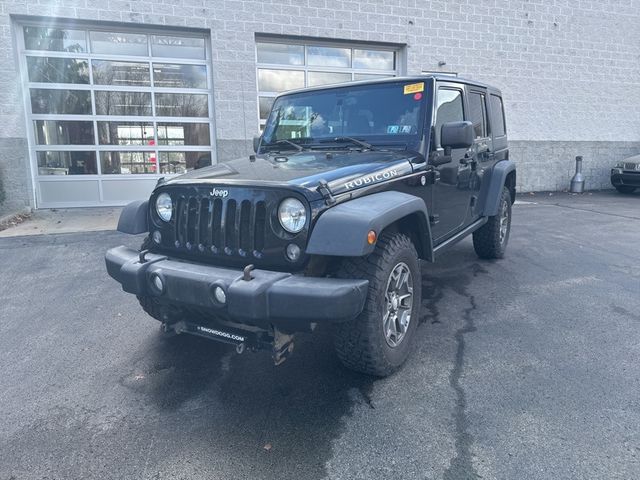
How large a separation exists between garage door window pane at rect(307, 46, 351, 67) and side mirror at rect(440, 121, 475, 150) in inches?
310

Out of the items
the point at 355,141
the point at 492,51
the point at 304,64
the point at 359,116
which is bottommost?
the point at 355,141

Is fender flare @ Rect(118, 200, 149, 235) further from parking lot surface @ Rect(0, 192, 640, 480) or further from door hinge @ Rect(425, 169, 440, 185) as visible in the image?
door hinge @ Rect(425, 169, 440, 185)

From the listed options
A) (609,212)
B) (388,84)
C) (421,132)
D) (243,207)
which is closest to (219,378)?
(243,207)

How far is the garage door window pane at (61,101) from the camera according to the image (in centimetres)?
952

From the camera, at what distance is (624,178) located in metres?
12.7

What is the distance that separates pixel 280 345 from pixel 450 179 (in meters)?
2.31

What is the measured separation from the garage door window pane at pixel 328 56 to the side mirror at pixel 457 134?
310 inches

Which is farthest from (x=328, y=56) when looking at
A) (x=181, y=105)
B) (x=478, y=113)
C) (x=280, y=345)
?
(x=280, y=345)

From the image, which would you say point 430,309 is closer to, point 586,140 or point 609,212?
point 609,212

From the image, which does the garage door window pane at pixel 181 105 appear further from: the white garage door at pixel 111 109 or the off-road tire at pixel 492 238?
the off-road tire at pixel 492 238

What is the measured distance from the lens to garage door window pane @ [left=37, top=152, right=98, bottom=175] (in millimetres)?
9734

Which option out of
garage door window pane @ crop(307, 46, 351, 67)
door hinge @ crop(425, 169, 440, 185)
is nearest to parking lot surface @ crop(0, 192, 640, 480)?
door hinge @ crop(425, 169, 440, 185)

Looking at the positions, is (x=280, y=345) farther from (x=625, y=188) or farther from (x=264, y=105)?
(x=625, y=188)

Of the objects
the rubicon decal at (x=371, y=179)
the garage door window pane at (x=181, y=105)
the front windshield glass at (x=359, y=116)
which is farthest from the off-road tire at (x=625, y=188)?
the rubicon decal at (x=371, y=179)
